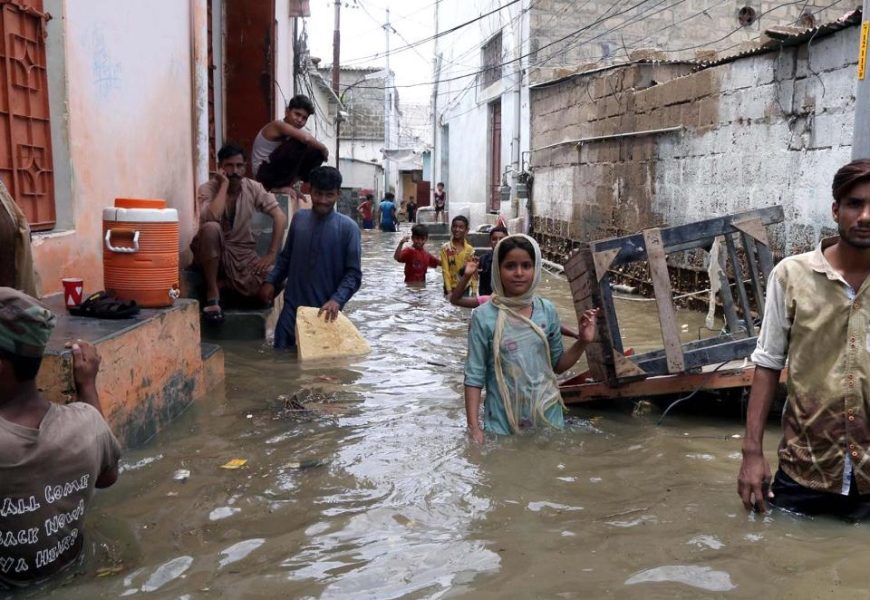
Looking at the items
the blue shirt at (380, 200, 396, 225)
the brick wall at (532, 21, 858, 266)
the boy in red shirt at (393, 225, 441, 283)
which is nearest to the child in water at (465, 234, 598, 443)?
the brick wall at (532, 21, 858, 266)

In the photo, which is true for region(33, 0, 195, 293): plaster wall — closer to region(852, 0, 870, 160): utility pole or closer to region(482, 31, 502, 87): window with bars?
region(852, 0, 870, 160): utility pole

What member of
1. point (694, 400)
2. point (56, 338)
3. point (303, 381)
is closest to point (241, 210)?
point (303, 381)

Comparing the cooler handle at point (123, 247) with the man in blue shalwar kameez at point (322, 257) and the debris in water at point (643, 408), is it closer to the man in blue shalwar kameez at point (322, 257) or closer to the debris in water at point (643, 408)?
the man in blue shalwar kameez at point (322, 257)

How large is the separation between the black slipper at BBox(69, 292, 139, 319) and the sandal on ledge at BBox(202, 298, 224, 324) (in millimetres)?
2532

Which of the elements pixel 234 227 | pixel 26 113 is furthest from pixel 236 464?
pixel 234 227

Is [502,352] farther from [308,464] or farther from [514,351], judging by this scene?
[308,464]

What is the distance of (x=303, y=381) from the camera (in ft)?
19.2

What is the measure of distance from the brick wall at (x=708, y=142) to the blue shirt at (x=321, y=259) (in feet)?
13.7

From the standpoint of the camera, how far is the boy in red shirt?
10.9m

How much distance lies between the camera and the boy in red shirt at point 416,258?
1085cm

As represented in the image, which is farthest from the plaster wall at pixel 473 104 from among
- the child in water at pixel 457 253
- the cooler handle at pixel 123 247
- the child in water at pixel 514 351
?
the child in water at pixel 514 351

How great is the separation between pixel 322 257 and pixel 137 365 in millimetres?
2453

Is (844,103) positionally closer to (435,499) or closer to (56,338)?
(435,499)

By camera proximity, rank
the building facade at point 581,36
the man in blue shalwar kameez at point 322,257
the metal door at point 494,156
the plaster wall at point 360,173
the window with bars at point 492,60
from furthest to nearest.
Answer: the plaster wall at point 360,173, the metal door at point 494,156, the window with bars at point 492,60, the building facade at point 581,36, the man in blue shalwar kameez at point 322,257
